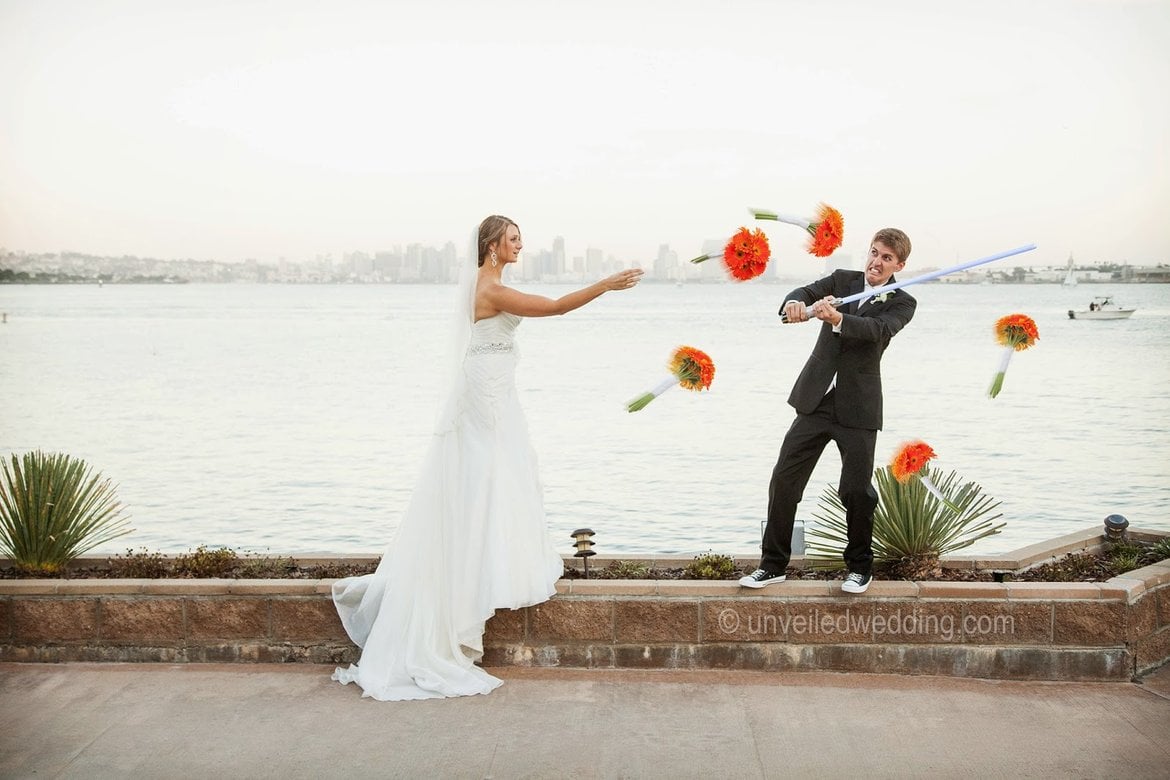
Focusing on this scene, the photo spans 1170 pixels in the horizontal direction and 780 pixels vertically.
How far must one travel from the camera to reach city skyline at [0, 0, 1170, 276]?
1948 inches

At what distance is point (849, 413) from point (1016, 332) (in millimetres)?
991

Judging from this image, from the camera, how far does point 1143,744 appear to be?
4422mm

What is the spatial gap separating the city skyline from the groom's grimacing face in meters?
38.2

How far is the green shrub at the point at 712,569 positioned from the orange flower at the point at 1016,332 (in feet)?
5.71

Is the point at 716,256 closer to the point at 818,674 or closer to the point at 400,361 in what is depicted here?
the point at 818,674

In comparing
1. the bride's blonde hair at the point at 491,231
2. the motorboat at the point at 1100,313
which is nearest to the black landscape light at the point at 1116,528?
the bride's blonde hair at the point at 491,231

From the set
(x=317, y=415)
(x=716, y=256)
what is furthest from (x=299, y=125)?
(x=716, y=256)

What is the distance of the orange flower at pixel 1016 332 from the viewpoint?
554cm

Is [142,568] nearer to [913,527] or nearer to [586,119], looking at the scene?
[913,527]

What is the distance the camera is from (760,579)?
5.31 m

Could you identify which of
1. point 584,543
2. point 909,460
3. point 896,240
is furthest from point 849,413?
point 584,543

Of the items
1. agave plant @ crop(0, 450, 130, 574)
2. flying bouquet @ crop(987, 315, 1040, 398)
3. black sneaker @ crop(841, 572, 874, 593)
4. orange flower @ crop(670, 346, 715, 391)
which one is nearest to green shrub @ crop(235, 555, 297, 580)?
agave plant @ crop(0, 450, 130, 574)

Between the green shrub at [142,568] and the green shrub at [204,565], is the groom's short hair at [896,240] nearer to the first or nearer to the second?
the green shrub at [204,565]

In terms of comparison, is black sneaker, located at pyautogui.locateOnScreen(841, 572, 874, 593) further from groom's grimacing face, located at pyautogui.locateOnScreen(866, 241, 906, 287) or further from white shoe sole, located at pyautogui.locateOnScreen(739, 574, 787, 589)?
groom's grimacing face, located at pyautogui.locateOnScreen(866, 241, 906, 287)
